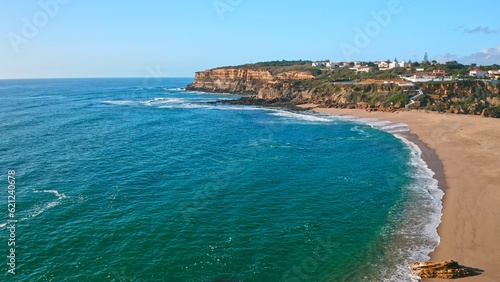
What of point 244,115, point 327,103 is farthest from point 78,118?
point 327,103

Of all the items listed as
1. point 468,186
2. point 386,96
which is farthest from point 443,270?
point 386,96

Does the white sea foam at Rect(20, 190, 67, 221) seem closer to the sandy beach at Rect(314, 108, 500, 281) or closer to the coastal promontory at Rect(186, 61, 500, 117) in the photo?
the sandy beach at Rect(314, 108, 500, 281)

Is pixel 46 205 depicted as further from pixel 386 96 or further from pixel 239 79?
pixel 239 79

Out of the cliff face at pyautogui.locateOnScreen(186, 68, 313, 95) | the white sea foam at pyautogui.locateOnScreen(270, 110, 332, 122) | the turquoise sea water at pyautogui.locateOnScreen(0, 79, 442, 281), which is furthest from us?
the cliff face at pyautogui.locateOnScreen(186, 68, 313, 95)

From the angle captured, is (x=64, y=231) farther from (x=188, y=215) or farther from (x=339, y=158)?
(x=339, y=158)

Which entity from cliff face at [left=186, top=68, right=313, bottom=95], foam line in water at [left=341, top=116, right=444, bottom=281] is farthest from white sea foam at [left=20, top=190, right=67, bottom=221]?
cliff face at [left=186, top=68, right=313, bottom=95]

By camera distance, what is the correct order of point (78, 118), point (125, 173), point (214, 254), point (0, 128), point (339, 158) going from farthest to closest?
point (78, 118) < point (0, 128) < point (339, 158) < point (125, 173) < point (214, 254)
